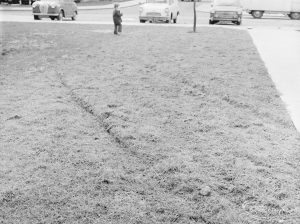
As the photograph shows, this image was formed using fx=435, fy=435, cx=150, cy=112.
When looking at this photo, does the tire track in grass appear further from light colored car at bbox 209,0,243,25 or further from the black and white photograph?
light colored car at bbox 209,0,243,25

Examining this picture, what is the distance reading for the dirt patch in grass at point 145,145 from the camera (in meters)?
3.73

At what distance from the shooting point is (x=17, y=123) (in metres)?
5.81

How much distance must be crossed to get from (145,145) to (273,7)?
26.6m

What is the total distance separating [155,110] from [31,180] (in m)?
2.70

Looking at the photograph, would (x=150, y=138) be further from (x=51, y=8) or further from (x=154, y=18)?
(x=51, y=8)

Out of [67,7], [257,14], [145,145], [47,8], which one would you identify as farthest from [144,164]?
[257,14]

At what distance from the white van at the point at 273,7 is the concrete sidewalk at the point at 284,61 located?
12.4 meters

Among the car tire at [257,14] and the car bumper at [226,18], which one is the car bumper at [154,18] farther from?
the car tire at [257,14]

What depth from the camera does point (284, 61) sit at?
35.4 ft

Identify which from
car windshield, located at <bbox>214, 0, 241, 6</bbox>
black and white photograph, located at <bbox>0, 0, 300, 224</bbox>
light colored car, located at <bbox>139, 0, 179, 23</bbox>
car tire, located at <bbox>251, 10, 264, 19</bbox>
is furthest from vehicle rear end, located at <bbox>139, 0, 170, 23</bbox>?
black and white photograph, located at <bbox>0, 0, 300, 224</bbox>

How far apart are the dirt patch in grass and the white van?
20538mm

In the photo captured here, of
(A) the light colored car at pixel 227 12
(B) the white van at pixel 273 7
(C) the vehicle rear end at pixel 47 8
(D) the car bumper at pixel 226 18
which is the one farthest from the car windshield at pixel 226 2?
→ (C) the vehicle rear end at pixel 47 8

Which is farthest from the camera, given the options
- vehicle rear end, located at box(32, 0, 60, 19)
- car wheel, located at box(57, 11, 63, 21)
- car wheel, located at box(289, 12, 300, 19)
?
car wheel, located at box(289, 12, 300, 19)

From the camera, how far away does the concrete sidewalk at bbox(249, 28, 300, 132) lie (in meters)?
7.23
